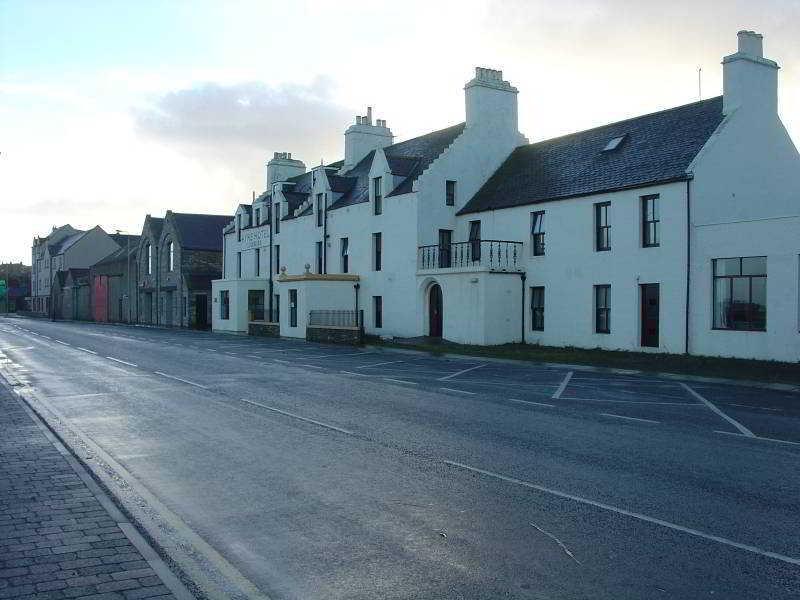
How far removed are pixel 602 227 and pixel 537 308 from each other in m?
4.81

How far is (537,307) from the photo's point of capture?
32.5 m

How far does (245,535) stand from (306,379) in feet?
43.2

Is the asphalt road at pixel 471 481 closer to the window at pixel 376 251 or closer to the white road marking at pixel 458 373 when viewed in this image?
the white road marking at pixel 458 373

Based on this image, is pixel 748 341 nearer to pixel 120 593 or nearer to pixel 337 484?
pixel 337 484

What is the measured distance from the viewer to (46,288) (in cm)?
11538

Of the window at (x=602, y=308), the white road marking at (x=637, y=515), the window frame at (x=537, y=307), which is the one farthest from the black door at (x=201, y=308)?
the white road marking at (x=637, y=515)

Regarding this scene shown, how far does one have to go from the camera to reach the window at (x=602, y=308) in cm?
2897

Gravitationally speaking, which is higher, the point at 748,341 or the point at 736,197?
the point at 736,197

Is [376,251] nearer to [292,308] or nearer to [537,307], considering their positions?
[292,308]

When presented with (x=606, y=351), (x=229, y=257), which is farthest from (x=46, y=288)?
(x=606, y=351)

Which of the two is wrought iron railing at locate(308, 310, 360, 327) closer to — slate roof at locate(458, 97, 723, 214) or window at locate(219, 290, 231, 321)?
slate roof at locate(458, 97, 723, 214)

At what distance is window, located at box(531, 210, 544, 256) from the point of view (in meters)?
32.2

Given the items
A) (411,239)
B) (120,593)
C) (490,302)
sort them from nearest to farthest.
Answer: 1. (120,593)
2. (490,302)
3. (411,239)

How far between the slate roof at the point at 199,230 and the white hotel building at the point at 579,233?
2096 centimetres
